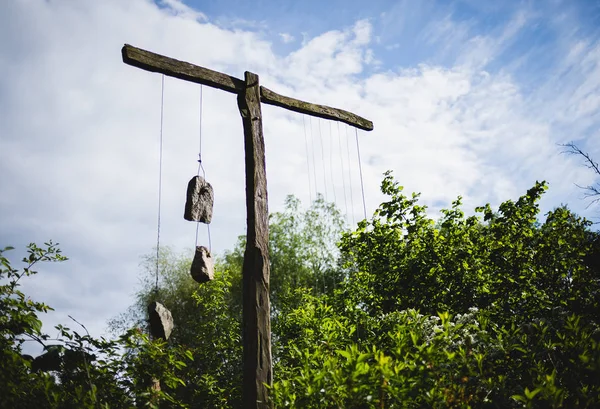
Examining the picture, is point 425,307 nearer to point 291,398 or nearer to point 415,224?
point 415,224

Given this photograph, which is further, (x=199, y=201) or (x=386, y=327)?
(x=386, y=327)

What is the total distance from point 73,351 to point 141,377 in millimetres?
604

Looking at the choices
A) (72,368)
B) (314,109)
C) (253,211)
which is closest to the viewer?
(72,368)

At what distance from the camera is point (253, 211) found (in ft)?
16.4

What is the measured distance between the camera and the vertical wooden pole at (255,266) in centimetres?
444

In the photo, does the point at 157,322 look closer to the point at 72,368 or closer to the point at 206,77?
the point at 72,368

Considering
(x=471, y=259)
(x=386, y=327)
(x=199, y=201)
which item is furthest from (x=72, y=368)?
(x=471, y=259)

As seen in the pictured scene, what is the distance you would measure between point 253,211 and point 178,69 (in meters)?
1.83

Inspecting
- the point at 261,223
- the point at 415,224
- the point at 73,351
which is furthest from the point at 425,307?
the point at 73,351

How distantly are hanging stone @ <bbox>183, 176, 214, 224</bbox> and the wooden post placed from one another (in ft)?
1.54

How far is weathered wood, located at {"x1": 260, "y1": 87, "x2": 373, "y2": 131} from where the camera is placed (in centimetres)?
570

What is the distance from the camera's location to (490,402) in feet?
11.2

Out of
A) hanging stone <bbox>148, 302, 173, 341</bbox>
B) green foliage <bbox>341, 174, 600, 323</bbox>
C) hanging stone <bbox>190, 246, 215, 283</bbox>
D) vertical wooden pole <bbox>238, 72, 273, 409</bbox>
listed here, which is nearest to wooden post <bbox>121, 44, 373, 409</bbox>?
vertical wooden pole <bbox>238, 72, 273, 409</bbox>

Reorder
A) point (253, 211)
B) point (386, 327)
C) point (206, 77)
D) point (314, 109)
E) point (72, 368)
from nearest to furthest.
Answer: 1. point (72, 368)
2. point (253, 211)
3. point (206, 77)
4. point (314, 109)
5. point (386, 327)
